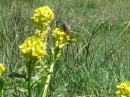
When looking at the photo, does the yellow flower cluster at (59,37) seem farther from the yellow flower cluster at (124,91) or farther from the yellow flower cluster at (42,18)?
the yellow flower cluster at (124,91)

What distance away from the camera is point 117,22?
649 cm

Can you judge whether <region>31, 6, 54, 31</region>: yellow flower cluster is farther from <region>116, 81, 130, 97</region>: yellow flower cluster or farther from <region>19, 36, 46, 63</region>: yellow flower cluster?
<region>116, 81, 130, 97</region>: yellow flower cluster

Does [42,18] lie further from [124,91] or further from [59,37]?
[124,91]

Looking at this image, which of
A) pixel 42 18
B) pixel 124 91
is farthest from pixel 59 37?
pixel 124 91

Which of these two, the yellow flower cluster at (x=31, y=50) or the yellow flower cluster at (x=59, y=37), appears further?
the yellow flower cluster at (x=59, y=37)

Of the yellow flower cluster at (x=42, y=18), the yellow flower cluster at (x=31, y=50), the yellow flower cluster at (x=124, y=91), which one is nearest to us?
the yellow flower cluster at (x=31, y=50)

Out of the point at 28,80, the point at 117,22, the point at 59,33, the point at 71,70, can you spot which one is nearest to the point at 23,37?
the point at 71,70

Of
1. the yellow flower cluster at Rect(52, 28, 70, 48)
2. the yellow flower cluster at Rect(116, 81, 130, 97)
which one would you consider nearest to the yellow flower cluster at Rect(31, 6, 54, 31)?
the yellow flower cluster at Rect(52, 28, 70, 48)

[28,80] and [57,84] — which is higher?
[28,80]

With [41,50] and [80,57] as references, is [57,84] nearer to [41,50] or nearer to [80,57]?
[80,57]

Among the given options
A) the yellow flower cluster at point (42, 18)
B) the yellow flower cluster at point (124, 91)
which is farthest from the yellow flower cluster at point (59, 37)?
the yellow flower cluster at point (124, 91)

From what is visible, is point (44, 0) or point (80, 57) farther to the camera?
point (44, 0)

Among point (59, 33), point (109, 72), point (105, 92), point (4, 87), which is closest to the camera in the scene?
point (4, 87)

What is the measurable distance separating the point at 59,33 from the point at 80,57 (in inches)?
62.0
